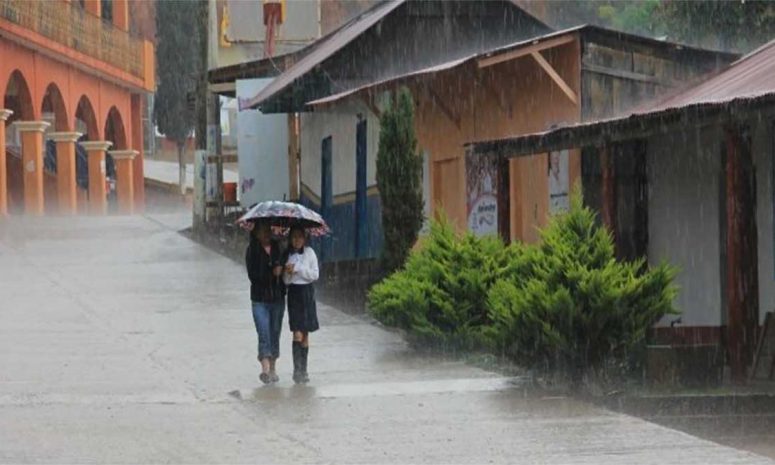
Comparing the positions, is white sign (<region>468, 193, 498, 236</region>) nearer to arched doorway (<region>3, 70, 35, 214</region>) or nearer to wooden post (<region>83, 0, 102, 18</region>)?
arched doorway (<region>3, 70, 35, 214</region>)

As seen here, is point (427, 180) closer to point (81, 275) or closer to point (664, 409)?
point (81, 275)

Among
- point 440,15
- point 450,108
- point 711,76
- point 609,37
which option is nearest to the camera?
point 711,76

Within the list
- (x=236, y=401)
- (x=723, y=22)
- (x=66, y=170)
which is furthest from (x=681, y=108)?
(x=66, y=170)

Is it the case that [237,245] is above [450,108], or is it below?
below

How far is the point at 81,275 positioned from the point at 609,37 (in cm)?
850

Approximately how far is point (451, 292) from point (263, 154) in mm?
16766

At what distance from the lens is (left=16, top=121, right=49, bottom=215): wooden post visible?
37.4m

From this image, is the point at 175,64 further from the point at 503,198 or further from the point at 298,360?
the point at 298,360

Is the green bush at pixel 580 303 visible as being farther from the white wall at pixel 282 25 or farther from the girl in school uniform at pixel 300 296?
the white wall at pixel 282 25

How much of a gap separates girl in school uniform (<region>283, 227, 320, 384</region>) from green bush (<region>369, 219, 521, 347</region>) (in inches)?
71.8

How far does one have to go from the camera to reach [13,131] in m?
48.4

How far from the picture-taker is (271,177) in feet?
105

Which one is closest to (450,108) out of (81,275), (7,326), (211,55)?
(81,275)

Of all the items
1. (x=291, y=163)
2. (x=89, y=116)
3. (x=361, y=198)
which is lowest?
(x=361, y=198)
